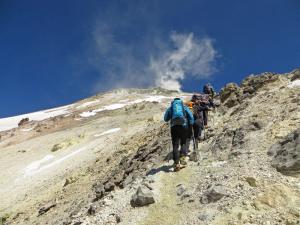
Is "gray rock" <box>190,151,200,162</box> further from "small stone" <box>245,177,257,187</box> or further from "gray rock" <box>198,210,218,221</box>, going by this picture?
"gray rock" <box>198,210,218,221</box>

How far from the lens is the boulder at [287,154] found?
12445 millimetres

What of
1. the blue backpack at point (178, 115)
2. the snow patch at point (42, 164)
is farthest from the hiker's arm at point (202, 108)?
the snow patch at point (42, 164)

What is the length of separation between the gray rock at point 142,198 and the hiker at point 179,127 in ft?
6.96

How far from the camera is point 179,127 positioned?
15672mm

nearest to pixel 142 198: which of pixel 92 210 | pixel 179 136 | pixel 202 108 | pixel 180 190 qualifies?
pixel 180 190

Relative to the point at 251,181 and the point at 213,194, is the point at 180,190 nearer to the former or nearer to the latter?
the point at 213,194

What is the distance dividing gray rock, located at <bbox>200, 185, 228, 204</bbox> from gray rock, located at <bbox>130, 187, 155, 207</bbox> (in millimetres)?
1642

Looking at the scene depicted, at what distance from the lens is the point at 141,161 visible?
1962 cm

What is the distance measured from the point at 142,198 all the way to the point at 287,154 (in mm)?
4556

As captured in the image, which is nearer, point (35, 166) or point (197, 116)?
point (197, 116)

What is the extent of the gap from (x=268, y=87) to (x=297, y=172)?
11216 millimetres

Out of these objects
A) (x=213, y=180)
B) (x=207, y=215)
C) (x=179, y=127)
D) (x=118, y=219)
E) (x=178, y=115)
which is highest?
(x=178, y=115)

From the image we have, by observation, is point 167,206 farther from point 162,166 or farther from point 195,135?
point 195,135

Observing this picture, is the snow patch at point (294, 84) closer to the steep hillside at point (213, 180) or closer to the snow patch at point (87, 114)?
the steep hillside at point (213, 180)
